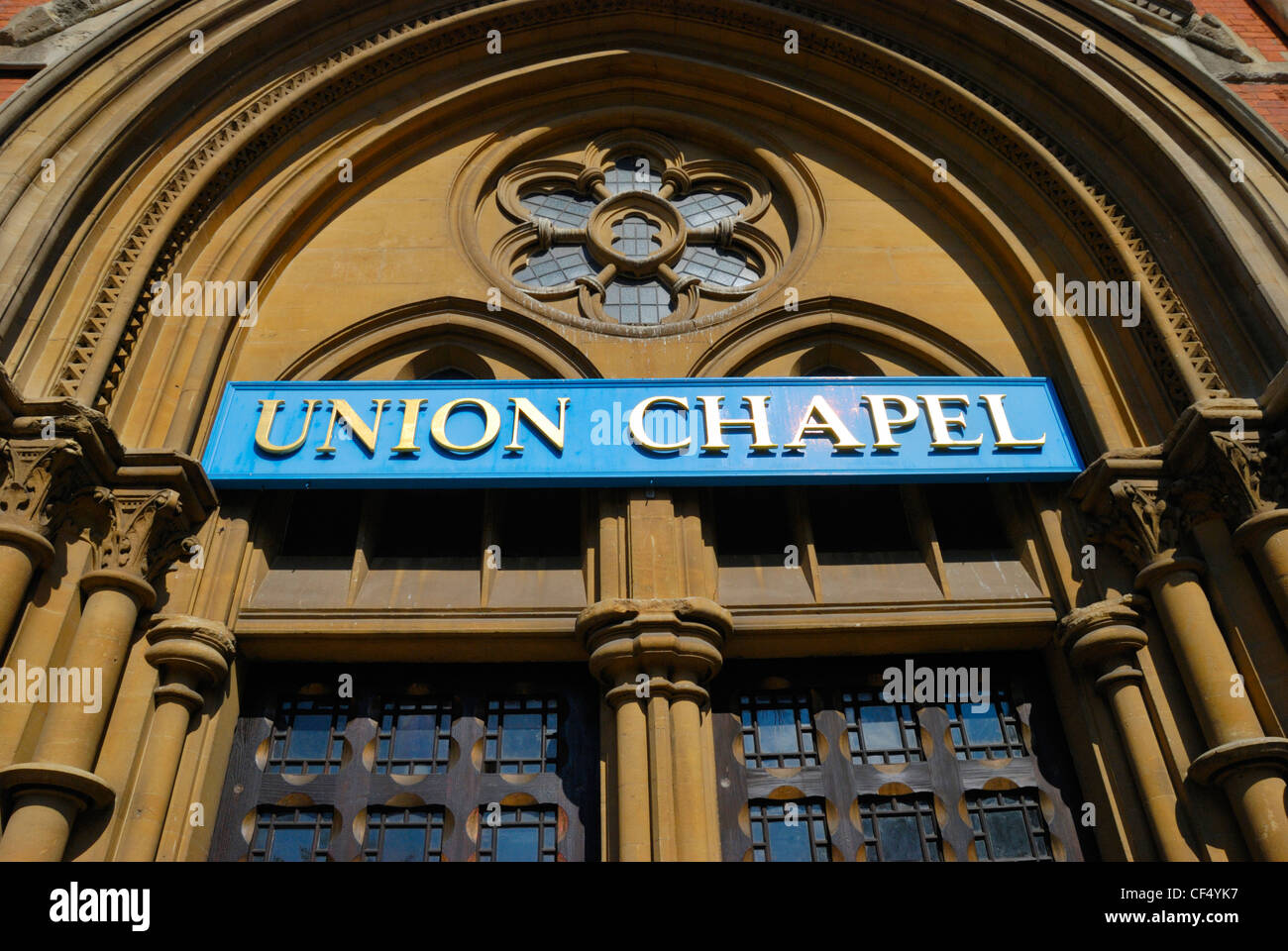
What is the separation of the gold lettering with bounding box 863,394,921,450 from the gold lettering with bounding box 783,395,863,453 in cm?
19

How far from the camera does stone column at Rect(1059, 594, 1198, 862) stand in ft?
23.4

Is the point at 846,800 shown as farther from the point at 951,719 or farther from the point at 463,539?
the point at 463,539

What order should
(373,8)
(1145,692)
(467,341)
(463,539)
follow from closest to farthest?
(1145,692)
(463,539)
(467,341)
(373,8)

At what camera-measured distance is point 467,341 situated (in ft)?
34.2

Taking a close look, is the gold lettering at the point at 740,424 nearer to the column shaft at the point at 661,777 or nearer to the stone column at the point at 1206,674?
the column shaft at the point at 661,777

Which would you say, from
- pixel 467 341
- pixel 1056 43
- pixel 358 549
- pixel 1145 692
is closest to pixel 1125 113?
pixel 1056 43

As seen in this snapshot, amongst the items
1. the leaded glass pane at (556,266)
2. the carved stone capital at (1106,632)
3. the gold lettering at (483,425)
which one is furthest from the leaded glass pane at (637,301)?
the carved stone capital at (1106,632)

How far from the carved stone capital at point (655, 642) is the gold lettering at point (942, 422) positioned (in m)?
2.47

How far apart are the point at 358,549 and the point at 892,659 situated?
4.33 meters

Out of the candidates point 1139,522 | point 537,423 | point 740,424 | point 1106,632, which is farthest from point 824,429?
point 1106,632

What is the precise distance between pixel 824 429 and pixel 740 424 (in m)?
0.69

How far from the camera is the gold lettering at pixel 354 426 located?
903 centimetres

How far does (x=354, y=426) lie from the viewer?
917cm

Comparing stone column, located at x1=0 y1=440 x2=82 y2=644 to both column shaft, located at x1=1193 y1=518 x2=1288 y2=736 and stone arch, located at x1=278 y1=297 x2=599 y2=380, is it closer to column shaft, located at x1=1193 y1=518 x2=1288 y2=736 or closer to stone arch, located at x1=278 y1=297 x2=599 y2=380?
stone arch, located at x1=278 y1=297 x2=599 y2=380
